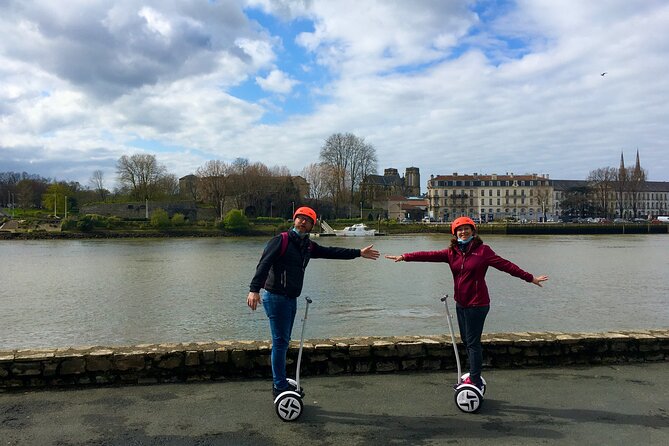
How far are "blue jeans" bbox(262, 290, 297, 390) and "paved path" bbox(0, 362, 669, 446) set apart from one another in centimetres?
35

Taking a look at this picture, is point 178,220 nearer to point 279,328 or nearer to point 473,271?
point 279,328

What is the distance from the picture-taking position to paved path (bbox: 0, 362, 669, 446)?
4.51m

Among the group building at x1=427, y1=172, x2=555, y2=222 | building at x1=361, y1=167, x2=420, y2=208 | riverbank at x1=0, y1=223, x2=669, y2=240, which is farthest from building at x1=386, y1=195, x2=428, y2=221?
riverbank at x1=0, y1=223, x2=669, y2=240

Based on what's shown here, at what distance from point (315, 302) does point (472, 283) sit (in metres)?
14.1

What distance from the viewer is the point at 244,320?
15711 mm

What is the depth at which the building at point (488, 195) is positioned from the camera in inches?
5394

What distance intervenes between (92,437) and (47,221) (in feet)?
305

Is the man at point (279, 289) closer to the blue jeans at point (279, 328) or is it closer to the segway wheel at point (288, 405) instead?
the blue jeans at point (279, 328)

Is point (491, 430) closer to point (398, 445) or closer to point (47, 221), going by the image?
point (398, 445)

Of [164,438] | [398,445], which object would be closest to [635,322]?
[398,445]

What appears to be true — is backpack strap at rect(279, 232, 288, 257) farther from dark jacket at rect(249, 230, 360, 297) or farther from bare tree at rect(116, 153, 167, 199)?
bare tree at rect(116, 153, 167, 199)

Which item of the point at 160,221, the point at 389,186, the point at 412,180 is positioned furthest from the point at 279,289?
the point at 412,180

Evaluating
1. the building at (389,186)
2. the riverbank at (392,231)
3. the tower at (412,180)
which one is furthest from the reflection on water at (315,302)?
the tower at (412,180)

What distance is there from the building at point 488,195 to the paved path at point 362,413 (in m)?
133
